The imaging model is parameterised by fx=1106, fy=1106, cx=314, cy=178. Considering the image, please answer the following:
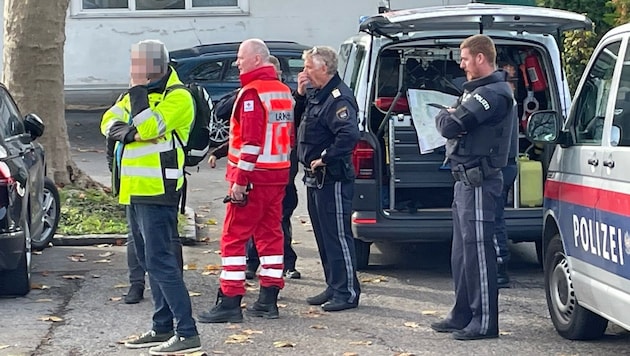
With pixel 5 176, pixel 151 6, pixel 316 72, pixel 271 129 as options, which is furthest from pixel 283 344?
pixel 151 6

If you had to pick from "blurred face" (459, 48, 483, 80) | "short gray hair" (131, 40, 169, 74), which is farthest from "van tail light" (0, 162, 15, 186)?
"blurred face" (459, 48, 483, 80)

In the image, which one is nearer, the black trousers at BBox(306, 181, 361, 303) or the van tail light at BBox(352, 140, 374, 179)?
the black trousers at BBox(306, 181, 361, 303)

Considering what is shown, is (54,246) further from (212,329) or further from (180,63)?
(180,63)

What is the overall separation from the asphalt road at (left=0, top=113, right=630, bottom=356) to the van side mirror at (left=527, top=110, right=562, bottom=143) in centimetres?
130

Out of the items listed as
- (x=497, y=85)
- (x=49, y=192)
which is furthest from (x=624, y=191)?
(x=49, y=192)

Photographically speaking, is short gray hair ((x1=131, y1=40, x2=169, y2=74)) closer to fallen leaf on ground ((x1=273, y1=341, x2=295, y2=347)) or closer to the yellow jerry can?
fallen leaf on ground ((x1=273, y1=341, x2=295, y2=347))

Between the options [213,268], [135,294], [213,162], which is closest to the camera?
[213,162]

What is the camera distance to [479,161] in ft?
23.0

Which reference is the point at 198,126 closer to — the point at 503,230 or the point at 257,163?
the point at 257,163

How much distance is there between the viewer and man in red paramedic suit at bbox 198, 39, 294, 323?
23.6ft

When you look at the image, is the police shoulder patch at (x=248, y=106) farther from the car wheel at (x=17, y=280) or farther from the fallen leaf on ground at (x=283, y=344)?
the car wheel at (x=17, y=280)

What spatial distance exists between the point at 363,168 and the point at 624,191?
3.10 metres

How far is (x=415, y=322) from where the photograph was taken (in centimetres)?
761

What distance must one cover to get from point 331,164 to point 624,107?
2.38m
